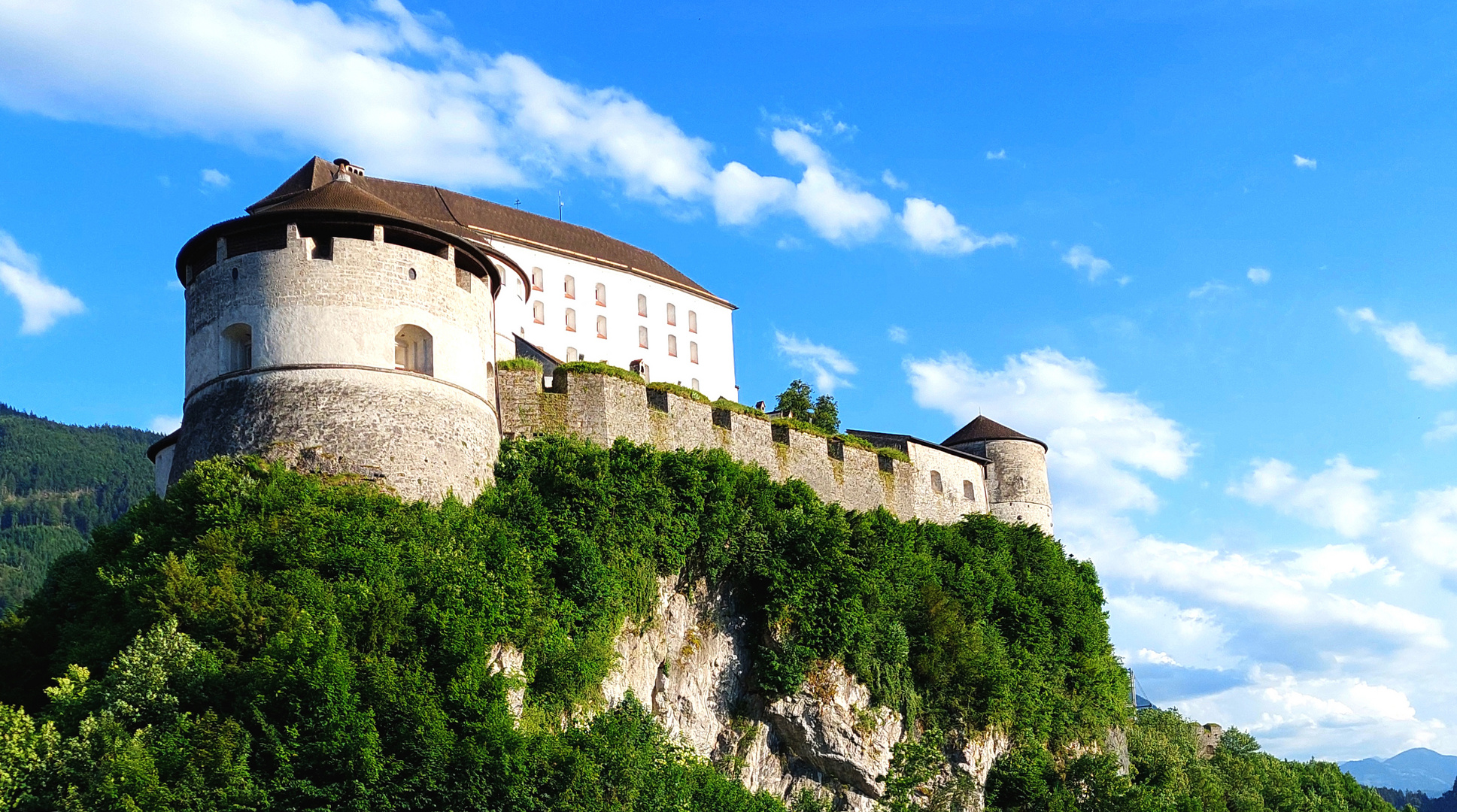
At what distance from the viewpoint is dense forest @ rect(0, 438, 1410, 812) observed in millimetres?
Answer: 24484

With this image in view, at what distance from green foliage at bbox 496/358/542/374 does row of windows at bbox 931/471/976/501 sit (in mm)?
17977

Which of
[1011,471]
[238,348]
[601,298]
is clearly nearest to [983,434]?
[1011,471]

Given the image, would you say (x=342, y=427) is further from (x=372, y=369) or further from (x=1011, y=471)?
(x=1011, y=471)

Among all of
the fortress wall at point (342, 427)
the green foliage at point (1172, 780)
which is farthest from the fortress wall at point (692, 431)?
the green foliage at point (1172, 780)

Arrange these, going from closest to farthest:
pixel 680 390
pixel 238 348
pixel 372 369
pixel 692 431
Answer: pixel 372 369
pixel 238 348
pixel 692 431
pixel 680 390

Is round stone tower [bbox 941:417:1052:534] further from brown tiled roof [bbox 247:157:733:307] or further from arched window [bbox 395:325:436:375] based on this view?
arched window [bbox 395:325:436:375]

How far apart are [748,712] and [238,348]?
1647cm

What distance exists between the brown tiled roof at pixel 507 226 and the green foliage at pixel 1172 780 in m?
26.1

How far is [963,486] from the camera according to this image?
52.1 m

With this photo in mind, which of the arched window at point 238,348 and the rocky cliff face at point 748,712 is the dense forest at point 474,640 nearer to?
the rocky cliff face at point 748,712

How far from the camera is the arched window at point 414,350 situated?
3353 centimetres

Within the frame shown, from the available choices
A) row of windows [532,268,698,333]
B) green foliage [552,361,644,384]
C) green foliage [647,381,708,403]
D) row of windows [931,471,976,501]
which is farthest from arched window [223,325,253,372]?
row of windows [931,471,976,501]

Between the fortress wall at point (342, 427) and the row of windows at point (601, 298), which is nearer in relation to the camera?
the fortress wall at point (342, 427)

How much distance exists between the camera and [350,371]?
32094mm
